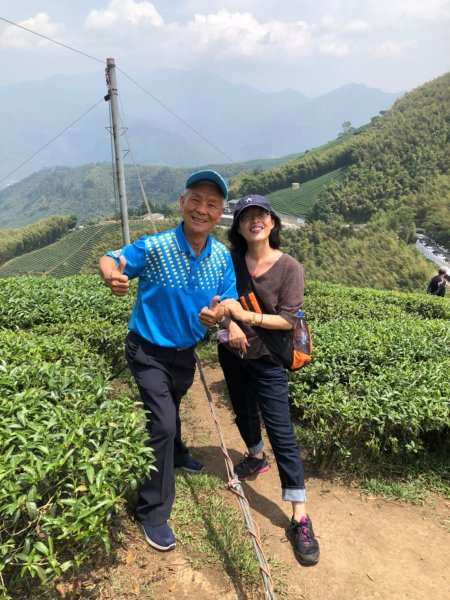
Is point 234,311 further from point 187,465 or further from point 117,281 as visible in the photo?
point 187,465

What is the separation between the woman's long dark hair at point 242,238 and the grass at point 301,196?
70.0 metres

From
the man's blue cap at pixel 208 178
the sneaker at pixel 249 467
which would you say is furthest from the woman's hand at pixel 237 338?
the sneaker at pixel 249 467

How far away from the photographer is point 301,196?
7644cm

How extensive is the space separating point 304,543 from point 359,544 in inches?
16.9

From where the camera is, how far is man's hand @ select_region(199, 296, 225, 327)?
238 centimetres

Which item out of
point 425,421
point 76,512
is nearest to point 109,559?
point 76,512

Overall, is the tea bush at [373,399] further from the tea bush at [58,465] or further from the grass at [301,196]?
the grass at [301,196]

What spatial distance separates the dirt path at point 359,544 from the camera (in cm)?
238

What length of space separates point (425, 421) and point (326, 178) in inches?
3178

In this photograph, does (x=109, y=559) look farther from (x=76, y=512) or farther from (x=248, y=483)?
(x=248, y=483)

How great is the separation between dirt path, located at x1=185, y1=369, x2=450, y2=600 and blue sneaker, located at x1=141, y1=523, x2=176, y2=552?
0.64m

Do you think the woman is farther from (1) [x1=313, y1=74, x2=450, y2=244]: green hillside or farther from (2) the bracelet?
→ (1) [x1=313, y1=74, x2=450, y2=244]: green hillside

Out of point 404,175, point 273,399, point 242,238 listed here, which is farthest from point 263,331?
point 404,175

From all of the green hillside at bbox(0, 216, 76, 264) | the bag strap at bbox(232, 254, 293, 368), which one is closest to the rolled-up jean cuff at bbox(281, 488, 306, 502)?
the bag strap at bbox(232, 254, 293, 368)
